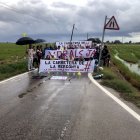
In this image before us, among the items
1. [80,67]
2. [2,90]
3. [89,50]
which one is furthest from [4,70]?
[2,90]

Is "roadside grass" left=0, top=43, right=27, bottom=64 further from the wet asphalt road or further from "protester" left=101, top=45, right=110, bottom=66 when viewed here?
the wet asphalt road

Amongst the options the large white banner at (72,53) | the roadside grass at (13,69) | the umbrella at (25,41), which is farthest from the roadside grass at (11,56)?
the large white banner at (72,53)

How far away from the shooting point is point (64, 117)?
10.6 metres

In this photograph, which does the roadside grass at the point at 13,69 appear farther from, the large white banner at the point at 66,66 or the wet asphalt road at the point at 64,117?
the wet asphalt road at the point at 64,117

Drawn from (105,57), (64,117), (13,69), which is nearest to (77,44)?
(105,57)

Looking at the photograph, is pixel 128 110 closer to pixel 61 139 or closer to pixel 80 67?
pixel 61 139

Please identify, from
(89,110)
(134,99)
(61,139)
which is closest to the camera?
(61,139)

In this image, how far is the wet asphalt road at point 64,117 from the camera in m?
8.59

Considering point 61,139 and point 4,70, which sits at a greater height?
point 61,139

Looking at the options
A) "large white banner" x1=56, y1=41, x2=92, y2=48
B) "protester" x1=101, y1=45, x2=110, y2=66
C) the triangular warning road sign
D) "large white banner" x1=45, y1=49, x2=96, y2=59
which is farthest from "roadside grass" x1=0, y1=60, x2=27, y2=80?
the triangular warning road sign

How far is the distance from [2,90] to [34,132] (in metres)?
8.51

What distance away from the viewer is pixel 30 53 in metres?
30.4

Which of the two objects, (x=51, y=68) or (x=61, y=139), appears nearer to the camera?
(x=61, y=139)

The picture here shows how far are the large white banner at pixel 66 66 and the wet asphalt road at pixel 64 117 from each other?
1158 centimetres
